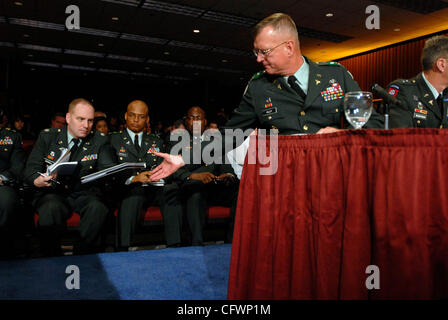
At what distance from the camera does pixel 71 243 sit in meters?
2.95

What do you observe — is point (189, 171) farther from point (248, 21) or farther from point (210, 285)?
point (248, 21)

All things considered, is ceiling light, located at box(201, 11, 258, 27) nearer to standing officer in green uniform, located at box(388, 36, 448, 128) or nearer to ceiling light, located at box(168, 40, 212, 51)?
ceiling light, located at box(168, 40, 212, 51)

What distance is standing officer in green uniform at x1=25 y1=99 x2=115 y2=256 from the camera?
8.34 feet

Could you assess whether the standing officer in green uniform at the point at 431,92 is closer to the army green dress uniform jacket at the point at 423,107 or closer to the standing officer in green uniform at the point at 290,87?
the army green dress uniform jacket at the point at 423,107

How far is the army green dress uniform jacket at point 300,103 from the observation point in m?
1.51

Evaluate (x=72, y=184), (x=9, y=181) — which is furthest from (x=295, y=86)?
(x=9, y=181)

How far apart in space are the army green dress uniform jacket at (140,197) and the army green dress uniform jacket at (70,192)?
0.63ft

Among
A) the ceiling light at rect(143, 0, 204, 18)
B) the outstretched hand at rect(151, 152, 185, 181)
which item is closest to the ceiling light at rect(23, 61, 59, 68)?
the ceiling light at rect(143, 0, 204, 18)

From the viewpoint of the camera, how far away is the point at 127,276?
2176 mm

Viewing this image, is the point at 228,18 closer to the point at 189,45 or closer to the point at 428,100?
the point at 189,45

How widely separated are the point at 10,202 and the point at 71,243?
0.66 m
